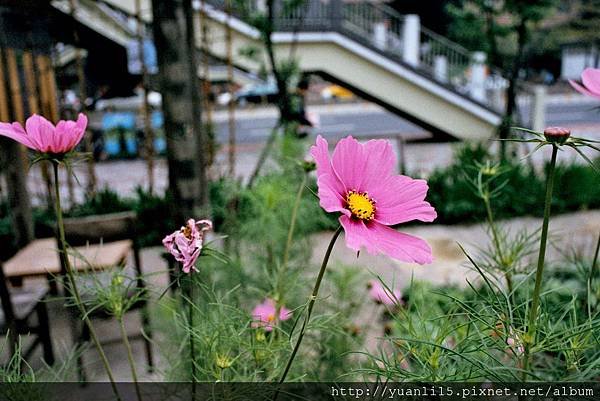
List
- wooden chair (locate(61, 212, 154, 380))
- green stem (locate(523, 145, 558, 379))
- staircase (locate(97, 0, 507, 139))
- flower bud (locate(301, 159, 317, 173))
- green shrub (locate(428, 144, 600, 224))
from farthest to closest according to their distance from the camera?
staircase (locate(97, 0, 507, 139)) < green shrub (locate(428, 144, 600, 224)) < wooden chair (locate(61, 212, 154, 380)) < flower bud (locate(301, 159, 317, 173)) < green stem (locate(523, 145, 558, 379))

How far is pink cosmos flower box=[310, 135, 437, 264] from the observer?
0.47m

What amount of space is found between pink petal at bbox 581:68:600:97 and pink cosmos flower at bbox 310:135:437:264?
0.54 ft

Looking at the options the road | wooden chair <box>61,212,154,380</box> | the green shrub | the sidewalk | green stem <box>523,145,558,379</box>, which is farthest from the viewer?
the road

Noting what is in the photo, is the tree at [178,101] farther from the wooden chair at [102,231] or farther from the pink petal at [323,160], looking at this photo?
the pink petal at [323,160]

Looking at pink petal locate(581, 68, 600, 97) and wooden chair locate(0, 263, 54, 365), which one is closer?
pink petal locate(581, 68, 600, 97)

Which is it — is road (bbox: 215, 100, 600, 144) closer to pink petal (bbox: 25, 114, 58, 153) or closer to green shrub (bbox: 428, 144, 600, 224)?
green shrub (bbox: 428, 144, 600, 224)


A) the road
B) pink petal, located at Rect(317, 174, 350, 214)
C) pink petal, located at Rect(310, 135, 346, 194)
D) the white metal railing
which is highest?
the white metal railing

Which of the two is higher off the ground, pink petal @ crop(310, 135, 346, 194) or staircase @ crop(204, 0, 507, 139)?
staircase @ crop(204, 0, 507, 139)

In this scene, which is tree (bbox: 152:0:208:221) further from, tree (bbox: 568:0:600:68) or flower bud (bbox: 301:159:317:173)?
tree (bbox: 568:0:600:68)

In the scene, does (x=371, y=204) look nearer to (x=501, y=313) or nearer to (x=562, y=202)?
(x=501, y=313)

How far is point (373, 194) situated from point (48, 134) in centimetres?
31

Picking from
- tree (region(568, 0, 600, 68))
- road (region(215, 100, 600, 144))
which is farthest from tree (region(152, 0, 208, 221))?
tree (region(568, 0, 600, 68))

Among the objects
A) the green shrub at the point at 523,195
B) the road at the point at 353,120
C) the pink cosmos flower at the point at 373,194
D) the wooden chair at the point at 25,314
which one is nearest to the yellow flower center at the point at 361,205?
the pink cosmos flower at the point at 373,194

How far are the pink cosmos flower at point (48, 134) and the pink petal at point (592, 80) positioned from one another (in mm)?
450
